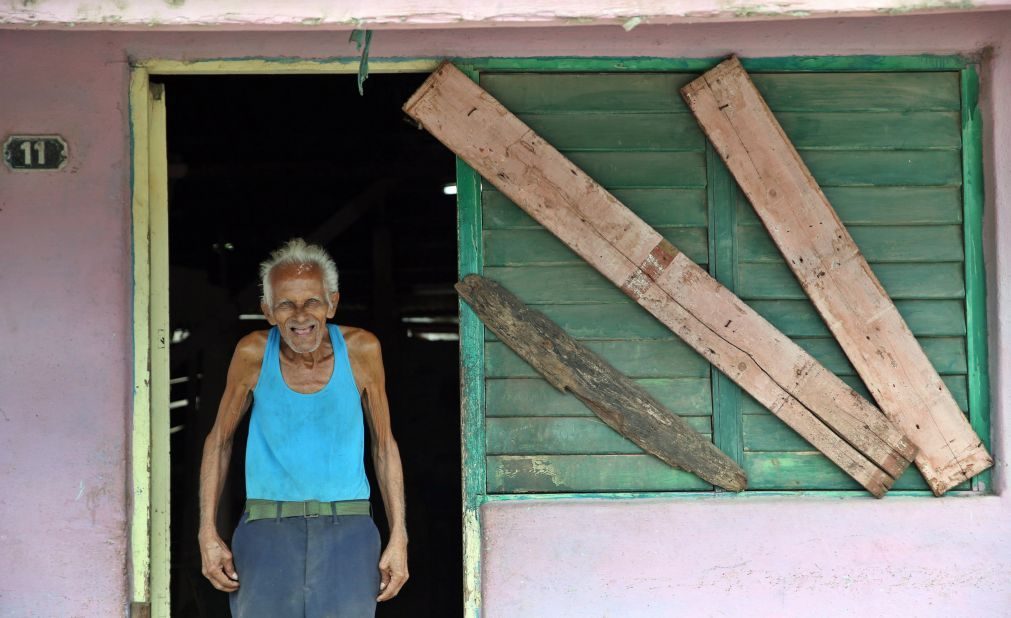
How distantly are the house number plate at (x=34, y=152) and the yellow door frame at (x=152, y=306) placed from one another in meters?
0.23

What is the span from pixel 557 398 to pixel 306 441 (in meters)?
0.85

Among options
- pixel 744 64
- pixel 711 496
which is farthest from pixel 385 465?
pixel 744 64

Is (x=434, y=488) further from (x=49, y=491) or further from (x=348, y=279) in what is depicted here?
(x=49, y=491)

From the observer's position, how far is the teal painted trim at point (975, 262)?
3477 millimetres

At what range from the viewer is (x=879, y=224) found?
3.48 meters

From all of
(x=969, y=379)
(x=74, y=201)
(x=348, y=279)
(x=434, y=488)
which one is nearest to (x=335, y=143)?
(x=348, y=279)

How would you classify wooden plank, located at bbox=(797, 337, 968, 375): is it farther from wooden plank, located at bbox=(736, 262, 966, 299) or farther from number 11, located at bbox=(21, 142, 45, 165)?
number 11, located at bbox=(21, 142, 45, 165)

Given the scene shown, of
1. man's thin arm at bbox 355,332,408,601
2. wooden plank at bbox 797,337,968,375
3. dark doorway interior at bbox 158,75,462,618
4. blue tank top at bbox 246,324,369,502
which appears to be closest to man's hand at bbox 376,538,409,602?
man's thin arm at bbox 355,332,408,601

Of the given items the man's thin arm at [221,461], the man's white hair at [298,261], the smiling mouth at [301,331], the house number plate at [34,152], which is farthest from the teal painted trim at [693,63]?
the man's thin arm at [221,461]

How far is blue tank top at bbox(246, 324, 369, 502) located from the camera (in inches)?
127

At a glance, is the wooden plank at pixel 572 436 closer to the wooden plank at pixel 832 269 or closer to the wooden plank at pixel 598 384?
the wooden plank at pixel 598 384

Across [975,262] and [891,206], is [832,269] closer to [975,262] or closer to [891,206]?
[891,206]

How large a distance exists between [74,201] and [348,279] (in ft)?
14.2

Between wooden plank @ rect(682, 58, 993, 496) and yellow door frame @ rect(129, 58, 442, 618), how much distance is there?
3.49 ft
